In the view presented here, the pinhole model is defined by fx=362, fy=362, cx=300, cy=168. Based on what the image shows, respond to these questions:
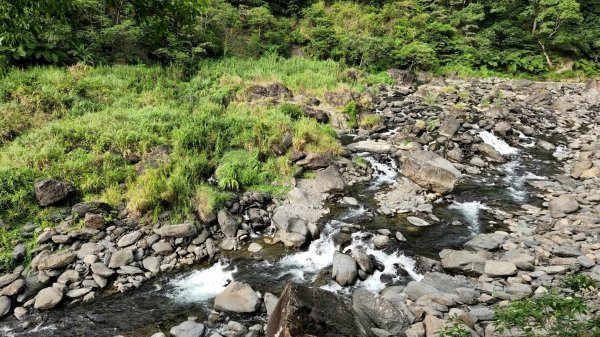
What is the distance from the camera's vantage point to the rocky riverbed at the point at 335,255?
5.62 m

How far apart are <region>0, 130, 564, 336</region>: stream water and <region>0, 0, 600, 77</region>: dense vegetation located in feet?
41.1

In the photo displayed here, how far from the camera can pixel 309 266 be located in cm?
726

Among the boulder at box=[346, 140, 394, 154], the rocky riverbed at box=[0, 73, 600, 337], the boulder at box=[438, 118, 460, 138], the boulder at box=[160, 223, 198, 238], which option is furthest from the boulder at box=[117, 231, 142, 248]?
the boulder at box=[438, 118, 460, 138]

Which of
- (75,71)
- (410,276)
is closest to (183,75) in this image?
(75,71)

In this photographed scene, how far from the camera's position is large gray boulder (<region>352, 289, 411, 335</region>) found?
527 cm

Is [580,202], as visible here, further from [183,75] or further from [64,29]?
[64,29]

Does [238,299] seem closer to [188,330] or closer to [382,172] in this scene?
[188,330]

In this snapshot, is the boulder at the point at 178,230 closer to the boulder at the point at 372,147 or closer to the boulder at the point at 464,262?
the boulder at the point at 464,262

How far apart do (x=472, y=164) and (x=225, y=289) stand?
924cm

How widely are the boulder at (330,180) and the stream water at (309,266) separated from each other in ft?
1.29

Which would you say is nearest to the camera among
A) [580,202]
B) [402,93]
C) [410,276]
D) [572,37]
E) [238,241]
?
[410,276]

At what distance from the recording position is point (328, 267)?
7195 mm

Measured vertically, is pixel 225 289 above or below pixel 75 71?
below

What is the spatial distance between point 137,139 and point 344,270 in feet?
22.6
